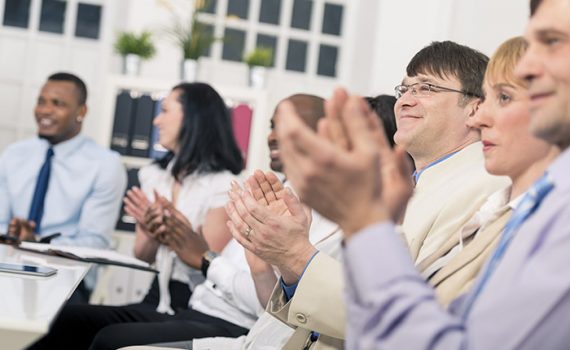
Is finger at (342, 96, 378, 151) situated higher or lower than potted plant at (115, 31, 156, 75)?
lower

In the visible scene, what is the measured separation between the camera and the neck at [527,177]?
1.50m

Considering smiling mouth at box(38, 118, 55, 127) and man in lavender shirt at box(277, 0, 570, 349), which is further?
smiling mouth at box(38, 118, 55, 127)

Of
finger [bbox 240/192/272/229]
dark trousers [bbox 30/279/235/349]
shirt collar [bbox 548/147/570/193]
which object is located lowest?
dark trousers [bbox 30/279/235/349]

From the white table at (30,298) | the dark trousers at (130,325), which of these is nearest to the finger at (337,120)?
the white table at (30,298)

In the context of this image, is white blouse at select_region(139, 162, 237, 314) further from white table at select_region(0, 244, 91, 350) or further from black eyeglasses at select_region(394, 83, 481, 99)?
black eyeglasses at select_region(394, 83, 481, 99)

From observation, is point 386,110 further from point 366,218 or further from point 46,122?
point 46,122

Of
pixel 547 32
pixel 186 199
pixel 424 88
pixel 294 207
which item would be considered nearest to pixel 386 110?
pixel 424 88

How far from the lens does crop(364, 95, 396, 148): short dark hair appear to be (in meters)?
2.57

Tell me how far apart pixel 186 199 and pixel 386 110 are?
4.01 feet

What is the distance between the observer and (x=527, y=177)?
154cm

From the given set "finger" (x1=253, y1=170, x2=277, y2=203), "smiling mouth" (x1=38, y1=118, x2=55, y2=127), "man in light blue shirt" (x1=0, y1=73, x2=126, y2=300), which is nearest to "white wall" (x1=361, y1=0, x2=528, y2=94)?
"man in light blue shirt" (x1=0, y1=73, x2=126, y2=300)

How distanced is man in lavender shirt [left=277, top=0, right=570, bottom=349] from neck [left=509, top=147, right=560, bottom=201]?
1.35 feet

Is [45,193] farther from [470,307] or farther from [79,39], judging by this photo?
[470,307]

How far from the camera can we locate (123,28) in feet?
20.9
